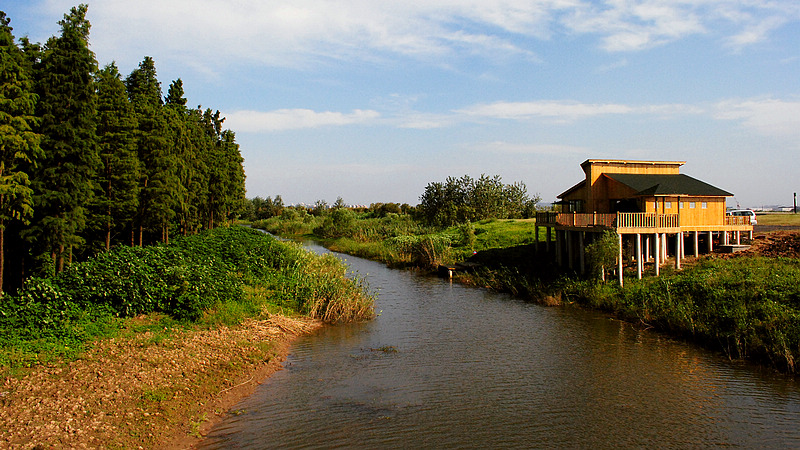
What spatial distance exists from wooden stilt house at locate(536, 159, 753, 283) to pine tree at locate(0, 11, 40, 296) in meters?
22.1

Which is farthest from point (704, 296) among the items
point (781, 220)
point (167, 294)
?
point (781, 220)

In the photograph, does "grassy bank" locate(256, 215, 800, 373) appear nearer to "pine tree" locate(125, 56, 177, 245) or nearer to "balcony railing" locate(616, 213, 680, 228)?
"balcony railing" locate(616, 213, 680, 228)

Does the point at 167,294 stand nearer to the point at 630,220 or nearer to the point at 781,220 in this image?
the point at 630,220

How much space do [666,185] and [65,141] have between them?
26.2 metres

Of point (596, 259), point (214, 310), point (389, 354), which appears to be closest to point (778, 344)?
point (596, 259)

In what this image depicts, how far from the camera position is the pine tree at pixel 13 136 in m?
15.2

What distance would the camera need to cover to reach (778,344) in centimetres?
1520

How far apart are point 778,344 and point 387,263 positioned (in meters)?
30.6

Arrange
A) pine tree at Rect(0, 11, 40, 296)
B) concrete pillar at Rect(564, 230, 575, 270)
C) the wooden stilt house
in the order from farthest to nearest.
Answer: concrete pillar at Rect(564, 230, 575, 270) < the wooden stilt house < pine tree at Rect(0, 11, 40, 296)

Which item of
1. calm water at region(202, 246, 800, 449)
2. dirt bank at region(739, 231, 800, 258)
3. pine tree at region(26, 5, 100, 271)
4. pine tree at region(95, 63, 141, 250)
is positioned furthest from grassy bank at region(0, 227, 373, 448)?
dirt bank at region(739, 231, 800, 258)

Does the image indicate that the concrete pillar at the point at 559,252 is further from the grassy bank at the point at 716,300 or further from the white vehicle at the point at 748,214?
the white vehicle at the point at 748,214

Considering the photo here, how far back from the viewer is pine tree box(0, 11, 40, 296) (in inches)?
600

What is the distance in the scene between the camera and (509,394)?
43.9 feet

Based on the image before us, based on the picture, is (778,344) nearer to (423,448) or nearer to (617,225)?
(617,225)
